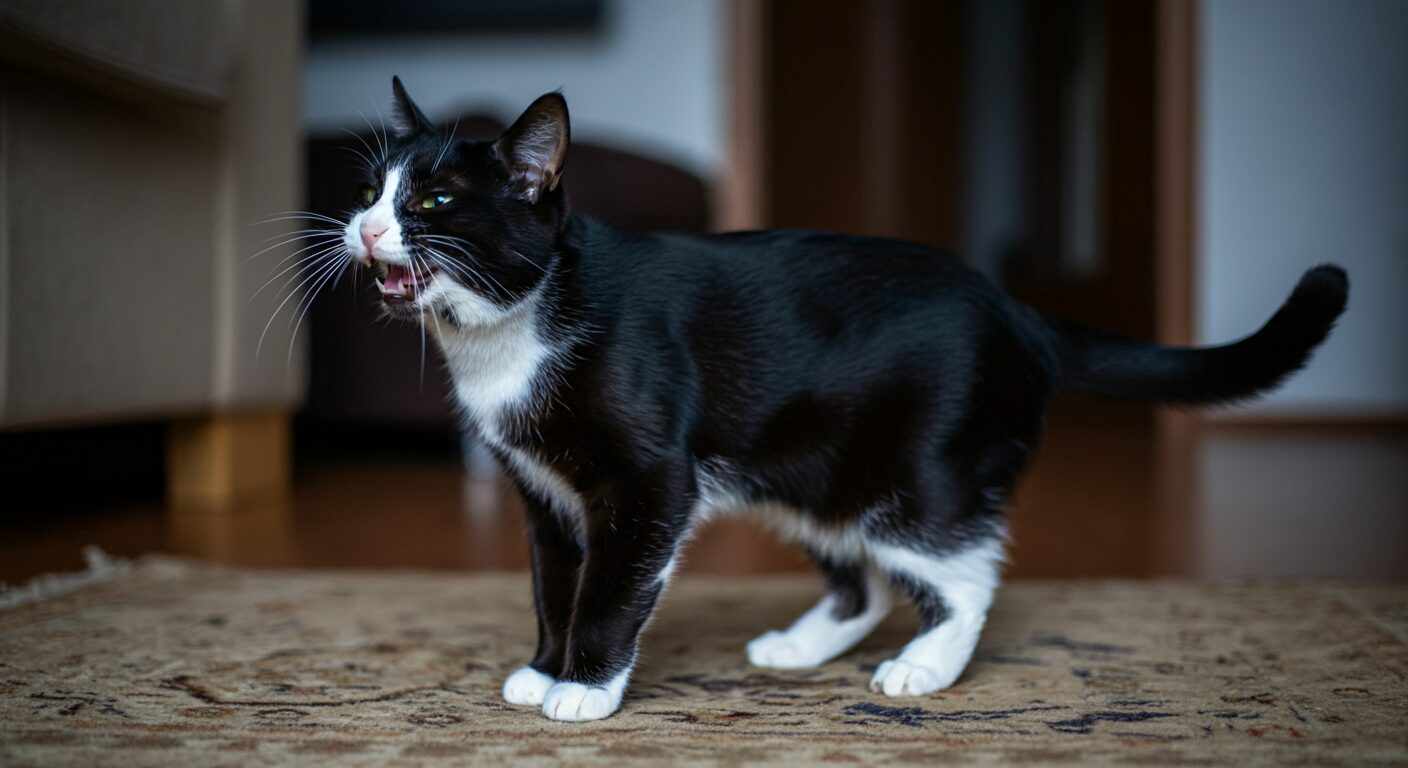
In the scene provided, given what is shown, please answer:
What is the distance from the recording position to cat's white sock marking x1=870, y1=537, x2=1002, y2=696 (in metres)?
1.10

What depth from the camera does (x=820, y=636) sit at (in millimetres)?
1225

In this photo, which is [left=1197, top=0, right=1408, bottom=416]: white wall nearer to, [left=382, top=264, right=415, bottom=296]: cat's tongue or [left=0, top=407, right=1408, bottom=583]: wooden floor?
[left=0, top=407, right=1408, bottom=583]: wooden floor

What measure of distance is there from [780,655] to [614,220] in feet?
3.24

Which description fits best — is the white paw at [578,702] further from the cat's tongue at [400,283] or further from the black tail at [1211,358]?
the black tail at [1211,358]

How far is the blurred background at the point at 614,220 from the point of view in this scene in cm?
174

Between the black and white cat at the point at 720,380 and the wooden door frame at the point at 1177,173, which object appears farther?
the wooden door frame at the point at 1177,173

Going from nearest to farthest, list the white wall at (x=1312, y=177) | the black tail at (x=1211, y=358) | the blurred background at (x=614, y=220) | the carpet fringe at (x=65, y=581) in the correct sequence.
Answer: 1. the black tail at (x=1211, y=358)
2. the carpet fringe at (x=65, y=581)
3. the blurred background at (x=614, y=220)
4. the white wall at (x=1312, y=177)

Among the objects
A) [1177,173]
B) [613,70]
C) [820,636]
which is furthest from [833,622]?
[1177,173]

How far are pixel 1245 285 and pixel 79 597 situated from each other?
11.7 feet

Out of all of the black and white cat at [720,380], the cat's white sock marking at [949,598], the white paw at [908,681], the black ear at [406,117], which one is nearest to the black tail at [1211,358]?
the black and white cat at [720,380]

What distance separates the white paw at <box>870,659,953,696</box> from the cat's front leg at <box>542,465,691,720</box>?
0.24m

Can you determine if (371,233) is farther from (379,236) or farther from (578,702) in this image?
(578,702)

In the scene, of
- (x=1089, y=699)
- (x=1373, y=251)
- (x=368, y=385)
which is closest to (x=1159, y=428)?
(x=1373, y=251)

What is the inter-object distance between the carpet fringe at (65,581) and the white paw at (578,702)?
78 cm
